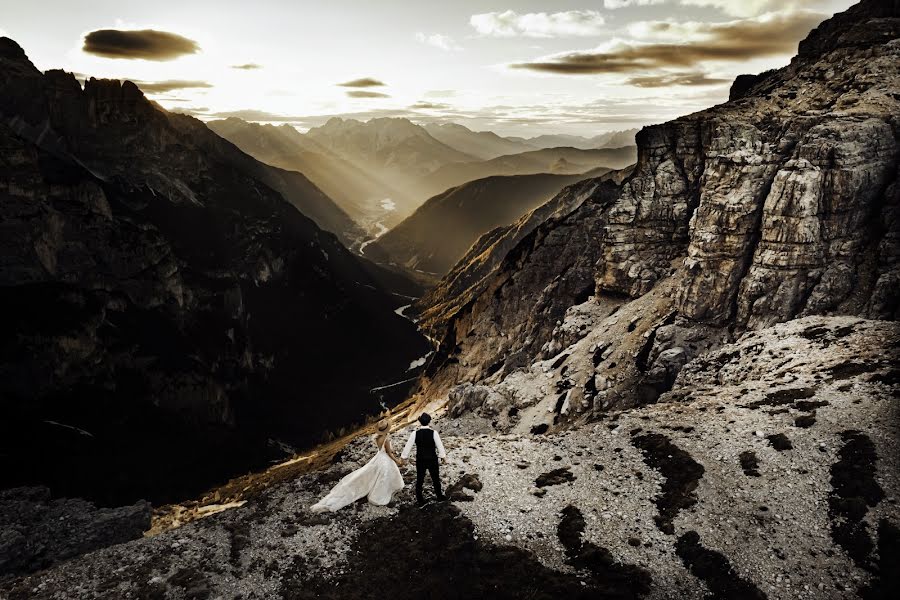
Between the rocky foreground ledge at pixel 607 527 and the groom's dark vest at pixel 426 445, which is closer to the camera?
the rocky foreground ledge at pixel 607 527

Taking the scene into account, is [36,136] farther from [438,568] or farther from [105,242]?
[438,568]

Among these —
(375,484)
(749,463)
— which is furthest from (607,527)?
(375,484)

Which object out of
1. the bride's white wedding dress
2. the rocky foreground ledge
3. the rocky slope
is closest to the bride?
the bride's white wedding dress

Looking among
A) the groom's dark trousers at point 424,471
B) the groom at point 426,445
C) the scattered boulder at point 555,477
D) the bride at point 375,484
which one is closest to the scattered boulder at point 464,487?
the groom's dark trousers at point 424,471

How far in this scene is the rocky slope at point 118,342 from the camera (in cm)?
8794

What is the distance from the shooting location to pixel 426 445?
21.9 metres

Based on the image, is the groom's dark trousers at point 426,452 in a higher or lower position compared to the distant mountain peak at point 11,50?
lower

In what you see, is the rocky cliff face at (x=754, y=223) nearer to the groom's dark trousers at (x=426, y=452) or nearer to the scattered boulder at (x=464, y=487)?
the scattered boulder at (x=464, y=487)

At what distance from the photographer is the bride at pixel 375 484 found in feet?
79.5

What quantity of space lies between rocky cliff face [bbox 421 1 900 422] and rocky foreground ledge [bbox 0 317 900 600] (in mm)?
19773

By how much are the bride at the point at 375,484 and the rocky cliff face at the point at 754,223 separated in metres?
36.5

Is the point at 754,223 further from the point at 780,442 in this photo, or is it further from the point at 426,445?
the point at 426,445

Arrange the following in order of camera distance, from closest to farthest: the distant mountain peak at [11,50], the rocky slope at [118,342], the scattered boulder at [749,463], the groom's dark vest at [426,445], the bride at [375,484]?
the groom's dark vest at [426,445] < the bride at [375,484] < the scattered boulder at [749,463] < the rocky slope at [118,342] < the distant mountain peak at [11,50]

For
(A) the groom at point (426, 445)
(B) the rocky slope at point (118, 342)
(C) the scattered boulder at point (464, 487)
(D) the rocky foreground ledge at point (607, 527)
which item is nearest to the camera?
(D) the rocky foreground ledge at point (607, 527)
